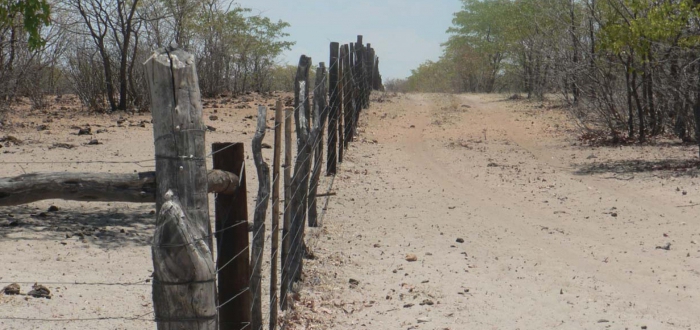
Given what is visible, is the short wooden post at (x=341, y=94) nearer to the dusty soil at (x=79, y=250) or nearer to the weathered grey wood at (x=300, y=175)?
the dusty soil at (x=79, y=250)

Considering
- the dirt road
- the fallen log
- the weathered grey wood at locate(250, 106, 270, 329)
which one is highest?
the fallen log

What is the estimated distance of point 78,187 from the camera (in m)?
2.75

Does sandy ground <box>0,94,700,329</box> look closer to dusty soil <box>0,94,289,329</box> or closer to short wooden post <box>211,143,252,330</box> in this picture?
dusty soil <box>0,94,289,329</box>

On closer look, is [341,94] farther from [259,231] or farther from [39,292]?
[259,231]

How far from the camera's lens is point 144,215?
8141mm

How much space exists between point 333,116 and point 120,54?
888 cm

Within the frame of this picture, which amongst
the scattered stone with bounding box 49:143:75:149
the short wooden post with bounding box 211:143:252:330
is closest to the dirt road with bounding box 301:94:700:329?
the short wooden post with bounding box 211:143:252:330

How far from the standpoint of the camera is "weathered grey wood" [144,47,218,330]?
2.54 meters

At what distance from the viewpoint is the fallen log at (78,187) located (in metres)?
2.67

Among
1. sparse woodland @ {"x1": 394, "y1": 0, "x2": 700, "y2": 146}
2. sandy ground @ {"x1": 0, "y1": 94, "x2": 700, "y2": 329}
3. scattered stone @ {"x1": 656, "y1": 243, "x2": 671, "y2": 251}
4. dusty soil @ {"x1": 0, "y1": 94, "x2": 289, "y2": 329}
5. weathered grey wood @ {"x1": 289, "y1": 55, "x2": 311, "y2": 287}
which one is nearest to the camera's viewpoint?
dusty soil @ {"x1": 0, "y1": 94, "x2": 289, "y2": 329}

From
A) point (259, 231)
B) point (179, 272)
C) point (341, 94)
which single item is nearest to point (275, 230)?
point (259, 231)

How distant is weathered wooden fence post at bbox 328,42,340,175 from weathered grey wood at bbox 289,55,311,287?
349 centimetres

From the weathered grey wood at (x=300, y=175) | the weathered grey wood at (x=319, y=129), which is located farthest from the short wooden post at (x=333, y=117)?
the weathered grey wood at (x=300, y=175)

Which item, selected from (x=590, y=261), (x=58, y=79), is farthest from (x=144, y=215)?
(x=58, y=79)
